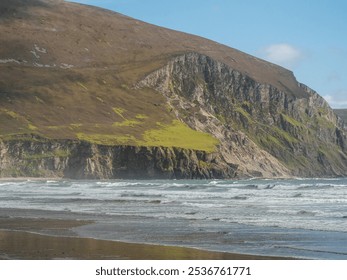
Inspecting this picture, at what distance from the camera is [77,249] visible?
74.9 ft

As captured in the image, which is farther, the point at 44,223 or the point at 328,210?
the point at 328,210

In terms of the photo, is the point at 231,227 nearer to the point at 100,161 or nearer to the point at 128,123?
the point at 100,161

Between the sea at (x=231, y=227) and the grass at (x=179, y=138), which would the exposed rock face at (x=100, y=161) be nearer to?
the grass at (x=179, y=138)

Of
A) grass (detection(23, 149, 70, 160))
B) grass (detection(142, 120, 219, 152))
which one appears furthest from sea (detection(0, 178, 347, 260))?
grass (detection(142, 120, 219, 152))

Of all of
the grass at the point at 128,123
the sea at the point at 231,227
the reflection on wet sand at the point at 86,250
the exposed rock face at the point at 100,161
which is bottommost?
the reflection on wet sand at the point at 86,250

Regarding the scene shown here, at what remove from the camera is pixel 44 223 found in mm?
33562

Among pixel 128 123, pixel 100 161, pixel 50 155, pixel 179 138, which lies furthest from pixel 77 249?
pixel 128 123

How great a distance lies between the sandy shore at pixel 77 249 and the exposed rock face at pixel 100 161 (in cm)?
11028

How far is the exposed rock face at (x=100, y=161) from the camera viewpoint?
13738 centimetres

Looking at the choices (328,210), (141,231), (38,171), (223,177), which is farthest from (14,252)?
(223,177)

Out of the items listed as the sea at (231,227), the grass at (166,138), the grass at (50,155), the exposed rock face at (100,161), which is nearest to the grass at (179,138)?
the grass at (166,138)

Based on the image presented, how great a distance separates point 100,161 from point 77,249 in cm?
12221

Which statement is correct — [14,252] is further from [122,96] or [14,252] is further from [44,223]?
[122,96]

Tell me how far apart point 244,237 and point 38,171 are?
114303mm
